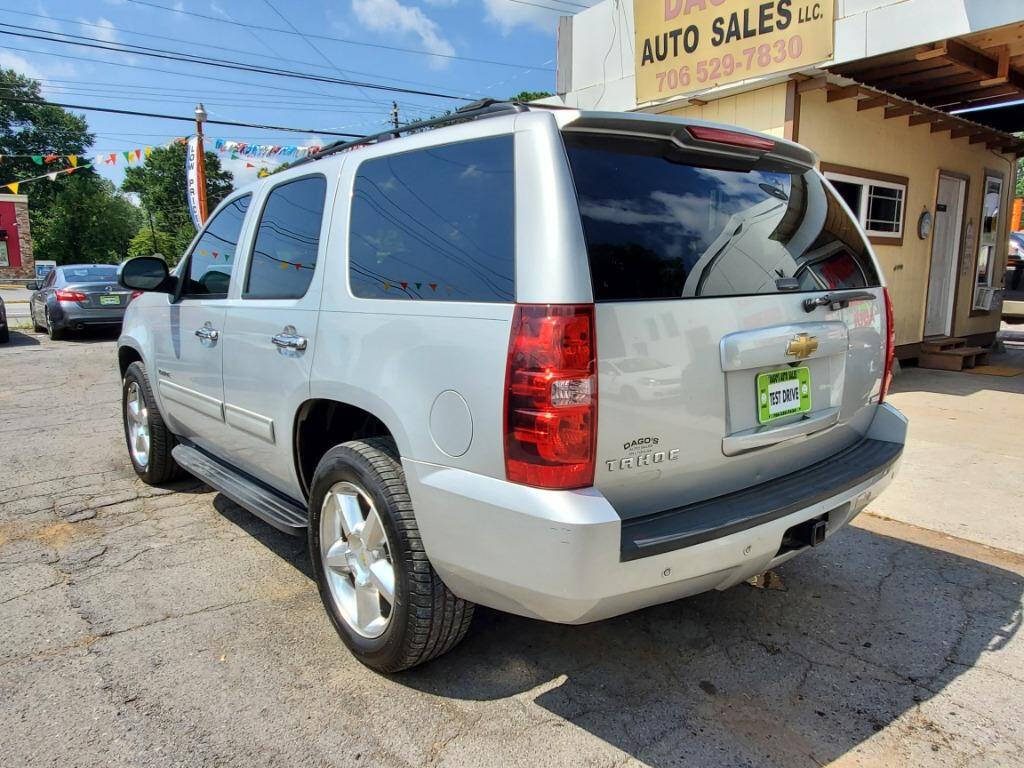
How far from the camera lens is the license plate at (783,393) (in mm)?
2451

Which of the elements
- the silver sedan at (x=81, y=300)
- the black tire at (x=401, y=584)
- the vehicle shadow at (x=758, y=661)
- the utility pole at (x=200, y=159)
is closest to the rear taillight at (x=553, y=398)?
the black tire at (x=401, y=584)

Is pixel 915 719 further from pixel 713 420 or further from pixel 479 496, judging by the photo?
pixel 479 496

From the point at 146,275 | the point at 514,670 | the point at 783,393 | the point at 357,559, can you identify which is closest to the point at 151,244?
the point at 146,275

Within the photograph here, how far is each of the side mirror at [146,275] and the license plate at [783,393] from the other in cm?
342

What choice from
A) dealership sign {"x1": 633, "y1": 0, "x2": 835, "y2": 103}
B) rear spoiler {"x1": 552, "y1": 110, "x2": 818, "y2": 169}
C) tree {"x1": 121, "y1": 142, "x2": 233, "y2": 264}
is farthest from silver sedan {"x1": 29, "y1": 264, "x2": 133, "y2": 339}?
tree {"x1": 121, "y1": 142, "x2": 233, "y2": 264}

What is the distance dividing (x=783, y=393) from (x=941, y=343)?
8.76 m

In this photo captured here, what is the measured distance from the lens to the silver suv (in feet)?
6.69

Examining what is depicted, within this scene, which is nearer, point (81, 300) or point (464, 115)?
point (464, 115)

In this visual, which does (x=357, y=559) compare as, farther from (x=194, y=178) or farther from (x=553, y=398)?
(x=194, y=178)

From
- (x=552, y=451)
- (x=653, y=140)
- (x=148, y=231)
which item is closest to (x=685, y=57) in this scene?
(x=653, y=140)

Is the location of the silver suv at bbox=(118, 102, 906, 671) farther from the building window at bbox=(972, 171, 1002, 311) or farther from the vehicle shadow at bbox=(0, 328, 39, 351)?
the vehicle shadow at bbox=(0, 328, 39, 351)

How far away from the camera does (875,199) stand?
866cm

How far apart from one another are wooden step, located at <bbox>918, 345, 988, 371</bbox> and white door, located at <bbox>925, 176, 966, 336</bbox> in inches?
17.1

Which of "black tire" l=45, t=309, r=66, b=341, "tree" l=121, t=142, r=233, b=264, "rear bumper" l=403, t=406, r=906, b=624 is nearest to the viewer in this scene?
"rear bumper" l=403, t=406, r=906, b=624
